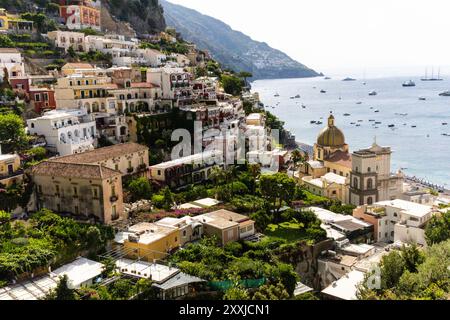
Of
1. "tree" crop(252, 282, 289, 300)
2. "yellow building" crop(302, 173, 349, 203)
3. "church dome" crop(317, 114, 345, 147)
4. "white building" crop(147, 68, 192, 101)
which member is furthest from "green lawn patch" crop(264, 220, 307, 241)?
"white building" crop(147, 68, 192, 101)

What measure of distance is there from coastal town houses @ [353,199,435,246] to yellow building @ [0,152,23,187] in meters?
26.3

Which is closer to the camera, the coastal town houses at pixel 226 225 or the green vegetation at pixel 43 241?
the green vegetation at pixel 43 241

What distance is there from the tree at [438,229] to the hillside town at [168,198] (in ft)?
0.30

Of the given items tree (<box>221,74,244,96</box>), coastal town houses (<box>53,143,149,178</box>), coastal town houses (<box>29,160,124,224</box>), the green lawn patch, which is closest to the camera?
coastal town houses (<box>29,160,124,224</box>)

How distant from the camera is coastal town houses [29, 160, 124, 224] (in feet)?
99.1

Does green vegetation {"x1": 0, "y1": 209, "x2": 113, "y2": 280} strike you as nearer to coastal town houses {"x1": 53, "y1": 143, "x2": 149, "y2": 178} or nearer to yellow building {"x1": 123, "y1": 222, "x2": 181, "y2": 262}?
yellow building {"x1": 123, "y1": 222, "x2": 181, "y2": 262}

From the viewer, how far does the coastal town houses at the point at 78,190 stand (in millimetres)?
30203

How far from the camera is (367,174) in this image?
4503 cm

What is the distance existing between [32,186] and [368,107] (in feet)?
451

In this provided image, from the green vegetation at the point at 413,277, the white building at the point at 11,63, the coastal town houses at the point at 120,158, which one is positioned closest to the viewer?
the green vegetation at the point at 413,277

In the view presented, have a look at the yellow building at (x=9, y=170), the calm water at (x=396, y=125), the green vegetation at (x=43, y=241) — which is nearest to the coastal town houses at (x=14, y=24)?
the yellow building at (x=9, y=170)

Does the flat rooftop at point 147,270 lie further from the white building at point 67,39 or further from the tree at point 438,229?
the white building at point 67,39
